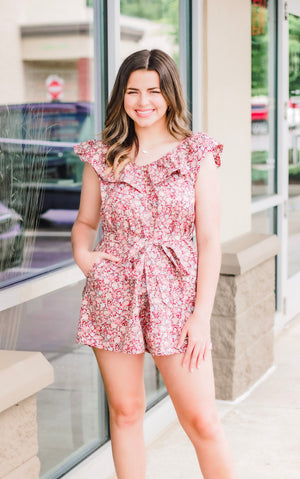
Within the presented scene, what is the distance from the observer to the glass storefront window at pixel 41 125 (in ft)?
9.71

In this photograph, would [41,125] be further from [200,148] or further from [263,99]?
[263,99]

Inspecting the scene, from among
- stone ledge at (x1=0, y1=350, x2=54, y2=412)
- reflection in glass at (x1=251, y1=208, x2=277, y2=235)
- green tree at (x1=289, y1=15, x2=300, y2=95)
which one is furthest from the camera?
green tree at (x1=289, y1=15, x2=300, y2=95)

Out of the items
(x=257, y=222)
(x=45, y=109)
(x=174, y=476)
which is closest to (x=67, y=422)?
(x=174, y=476)

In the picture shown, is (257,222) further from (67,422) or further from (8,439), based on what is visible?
(8,439)

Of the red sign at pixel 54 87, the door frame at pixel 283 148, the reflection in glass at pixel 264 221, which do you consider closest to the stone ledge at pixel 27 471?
the red sign at pixel 54 87

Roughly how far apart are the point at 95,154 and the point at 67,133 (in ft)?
2.30

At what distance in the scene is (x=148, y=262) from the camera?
8.43 feet

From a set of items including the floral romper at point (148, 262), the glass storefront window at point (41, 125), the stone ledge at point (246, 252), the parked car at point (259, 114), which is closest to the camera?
the floral romper at point (148, 262)

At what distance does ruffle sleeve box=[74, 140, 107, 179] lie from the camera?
2.65m

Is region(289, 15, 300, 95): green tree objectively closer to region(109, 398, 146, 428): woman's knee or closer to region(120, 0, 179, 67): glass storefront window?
region(120, 0, 179, 67): glass storefront window

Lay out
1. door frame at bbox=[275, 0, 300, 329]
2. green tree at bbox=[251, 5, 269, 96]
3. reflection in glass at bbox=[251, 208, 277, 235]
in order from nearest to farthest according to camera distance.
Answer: green tree at bbox=[251, 5, 269, 96] → reflection in glass at bbox=[251, 208, 277, 235] → door frame at bbox=[275, 0, 300, 329]

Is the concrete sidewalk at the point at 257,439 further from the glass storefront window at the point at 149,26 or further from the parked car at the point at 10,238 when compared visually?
the glass storefront window at the point at 149,26

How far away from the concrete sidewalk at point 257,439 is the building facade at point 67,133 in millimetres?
302

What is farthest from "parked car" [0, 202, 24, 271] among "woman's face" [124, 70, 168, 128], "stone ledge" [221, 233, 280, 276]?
"stone ledge" [221, 233, 280, 276]
